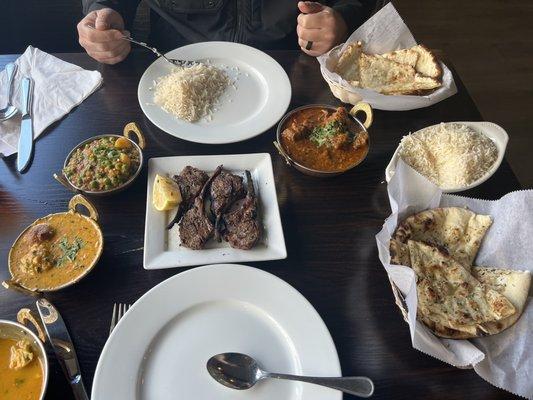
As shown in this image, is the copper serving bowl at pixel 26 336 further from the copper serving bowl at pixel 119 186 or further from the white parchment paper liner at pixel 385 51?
the white parchment paper liner at pixel 385 51

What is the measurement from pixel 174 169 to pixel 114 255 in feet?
1.24

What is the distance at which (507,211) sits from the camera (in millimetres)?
1312

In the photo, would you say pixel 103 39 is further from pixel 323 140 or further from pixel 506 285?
pixel 506 285


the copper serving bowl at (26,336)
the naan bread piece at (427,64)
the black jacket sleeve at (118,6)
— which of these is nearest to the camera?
the copper serving bowl at (26,336)

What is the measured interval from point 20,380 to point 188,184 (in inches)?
29.1

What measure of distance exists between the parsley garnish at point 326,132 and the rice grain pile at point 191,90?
450 mm

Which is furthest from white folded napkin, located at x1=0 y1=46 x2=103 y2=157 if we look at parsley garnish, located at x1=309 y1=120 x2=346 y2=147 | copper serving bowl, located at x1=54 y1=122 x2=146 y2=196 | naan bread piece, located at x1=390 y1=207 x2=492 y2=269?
naan bread piece, located at x1=390 y1=207 x2=492 y2=269

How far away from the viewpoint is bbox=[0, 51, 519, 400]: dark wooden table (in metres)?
1.14

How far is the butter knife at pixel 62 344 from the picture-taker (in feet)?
3.43

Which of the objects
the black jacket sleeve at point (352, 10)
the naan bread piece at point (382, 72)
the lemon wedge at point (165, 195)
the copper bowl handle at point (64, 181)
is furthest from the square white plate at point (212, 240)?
the black jacket sleeve at point (352, 10)

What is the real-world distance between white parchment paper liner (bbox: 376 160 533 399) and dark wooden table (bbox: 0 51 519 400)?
0.07 metres

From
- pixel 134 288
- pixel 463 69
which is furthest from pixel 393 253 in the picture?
pixel 463 69

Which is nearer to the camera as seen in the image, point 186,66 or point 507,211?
point 507,211

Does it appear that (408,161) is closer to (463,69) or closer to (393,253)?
(393,253)
